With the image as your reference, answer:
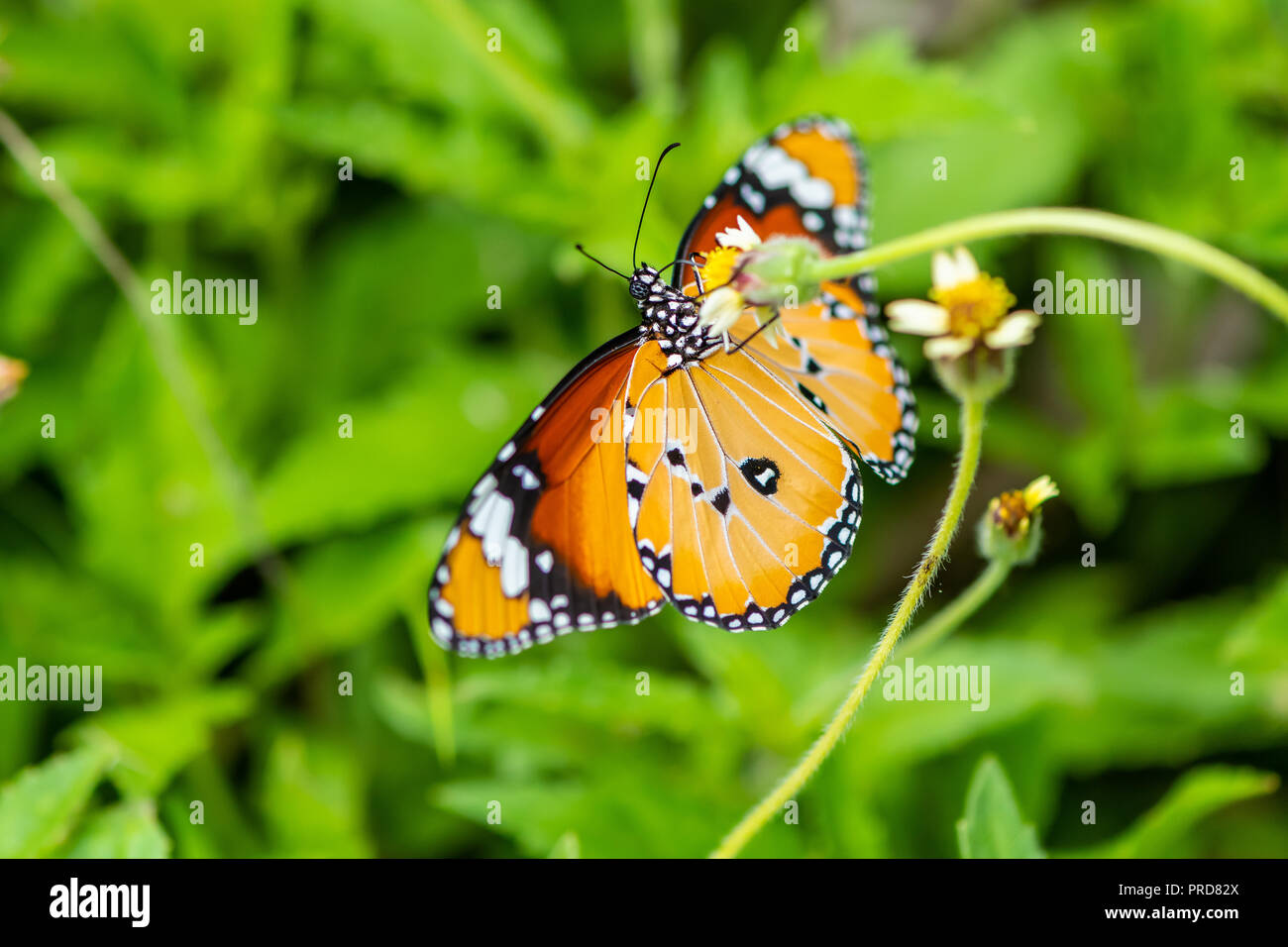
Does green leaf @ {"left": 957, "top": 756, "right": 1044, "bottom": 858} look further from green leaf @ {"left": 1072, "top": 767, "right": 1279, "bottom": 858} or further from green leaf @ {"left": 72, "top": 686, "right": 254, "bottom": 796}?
green leaf @ {"left": 72, "top": 686, "right": 254, "bottom": 796}

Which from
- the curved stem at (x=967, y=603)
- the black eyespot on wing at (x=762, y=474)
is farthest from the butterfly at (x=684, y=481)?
the curved stem at (x=967, y=603)

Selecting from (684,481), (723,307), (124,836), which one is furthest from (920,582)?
(124,836)

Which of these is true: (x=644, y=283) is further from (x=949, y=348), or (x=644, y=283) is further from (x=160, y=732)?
(x=160, y=732)

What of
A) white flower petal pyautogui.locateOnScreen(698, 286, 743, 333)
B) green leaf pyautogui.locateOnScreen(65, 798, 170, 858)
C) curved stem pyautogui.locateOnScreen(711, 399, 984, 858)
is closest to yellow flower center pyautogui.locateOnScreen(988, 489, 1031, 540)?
curved stem pyautogui.locateOnScreen(711, 399, 984, 858)
